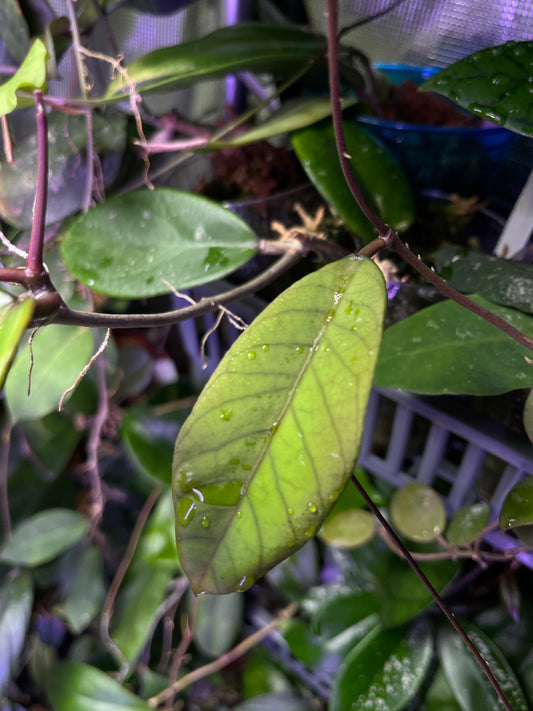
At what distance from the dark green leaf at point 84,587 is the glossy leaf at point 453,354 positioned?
58 centimetres

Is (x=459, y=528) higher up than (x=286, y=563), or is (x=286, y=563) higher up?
(x=459, y=528)

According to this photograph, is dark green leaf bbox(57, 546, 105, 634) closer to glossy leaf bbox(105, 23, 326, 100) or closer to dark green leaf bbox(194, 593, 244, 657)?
dark green leaf bbox(194, 593, 244, 657)

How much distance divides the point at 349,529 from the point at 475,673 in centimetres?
18

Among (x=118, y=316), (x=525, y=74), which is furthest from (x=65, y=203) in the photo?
(x=525, y=74)

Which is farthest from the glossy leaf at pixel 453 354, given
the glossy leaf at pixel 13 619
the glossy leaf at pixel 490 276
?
the glossy leaf at pixel 13 619

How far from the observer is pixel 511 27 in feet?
1.53

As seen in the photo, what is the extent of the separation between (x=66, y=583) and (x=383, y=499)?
502 mm

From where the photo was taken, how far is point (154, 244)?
420 millimetres

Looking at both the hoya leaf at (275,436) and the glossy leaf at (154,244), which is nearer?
the hoya leaf at (275,436)

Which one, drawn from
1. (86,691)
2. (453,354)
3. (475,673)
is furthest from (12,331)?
(86,691)

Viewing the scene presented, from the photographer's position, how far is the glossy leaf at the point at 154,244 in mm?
393

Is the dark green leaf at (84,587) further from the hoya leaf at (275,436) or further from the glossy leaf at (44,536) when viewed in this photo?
the hoya leaf at (275,436)

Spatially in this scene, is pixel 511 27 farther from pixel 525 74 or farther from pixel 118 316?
pixel 118 316

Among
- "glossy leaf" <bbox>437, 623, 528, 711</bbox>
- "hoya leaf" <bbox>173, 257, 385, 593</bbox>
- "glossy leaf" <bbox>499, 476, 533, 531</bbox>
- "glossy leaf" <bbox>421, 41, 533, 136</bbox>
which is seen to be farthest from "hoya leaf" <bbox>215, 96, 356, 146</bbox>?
"glossy leaf" <bbox>437, 623, 528, 711</bbox>
